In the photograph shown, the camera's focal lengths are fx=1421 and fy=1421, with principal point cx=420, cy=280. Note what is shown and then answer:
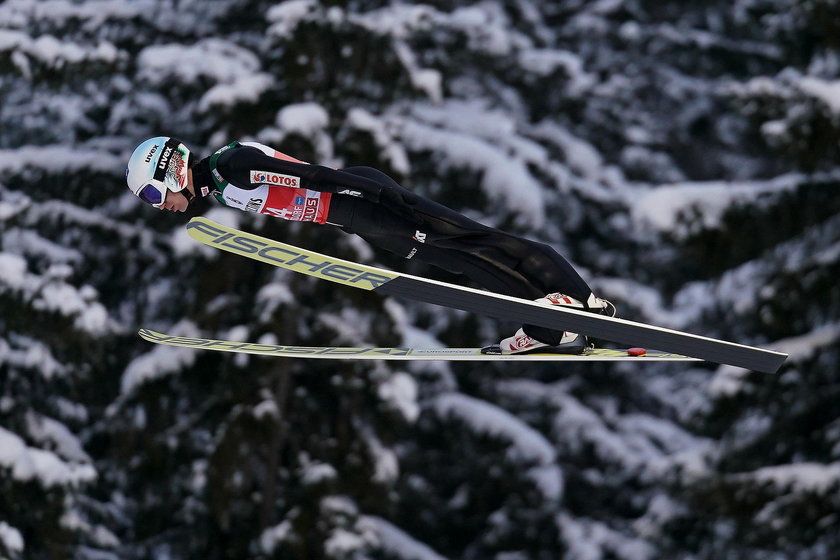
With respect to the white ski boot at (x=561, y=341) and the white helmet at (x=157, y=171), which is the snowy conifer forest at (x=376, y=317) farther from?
the white helmet at (x=157, y=171)

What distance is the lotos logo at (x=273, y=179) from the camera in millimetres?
6105

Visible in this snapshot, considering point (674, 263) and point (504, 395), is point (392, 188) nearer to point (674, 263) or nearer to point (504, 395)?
point (504, 395)

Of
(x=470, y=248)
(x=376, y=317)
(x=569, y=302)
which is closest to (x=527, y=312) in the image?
(x=569, y=302)

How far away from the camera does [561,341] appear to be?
21.8 feet

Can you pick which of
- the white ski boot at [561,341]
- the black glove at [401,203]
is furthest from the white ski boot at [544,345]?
the black glove at [401,203]

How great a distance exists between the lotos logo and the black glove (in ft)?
1.25

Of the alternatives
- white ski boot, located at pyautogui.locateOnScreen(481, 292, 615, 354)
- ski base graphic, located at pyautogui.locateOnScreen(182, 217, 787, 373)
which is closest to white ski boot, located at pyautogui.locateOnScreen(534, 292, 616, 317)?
white ski boot, located at pyautogui.locateOnScreen(481, 292, 615, 354)

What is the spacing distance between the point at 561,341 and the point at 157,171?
79.1 inches

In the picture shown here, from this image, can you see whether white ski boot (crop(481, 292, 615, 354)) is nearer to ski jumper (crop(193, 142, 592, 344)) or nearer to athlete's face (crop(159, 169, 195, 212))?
ski jumper (crop(193, 142, 592, 344))

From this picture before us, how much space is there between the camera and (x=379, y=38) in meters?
12.3

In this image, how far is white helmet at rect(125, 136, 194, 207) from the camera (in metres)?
6.21

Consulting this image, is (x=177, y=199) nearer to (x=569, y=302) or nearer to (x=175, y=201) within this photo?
(x=175, y=201)

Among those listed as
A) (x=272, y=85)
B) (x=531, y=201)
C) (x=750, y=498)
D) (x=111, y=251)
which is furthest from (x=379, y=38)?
(x=750, y=498)

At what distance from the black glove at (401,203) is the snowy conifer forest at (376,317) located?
4.42 metres
